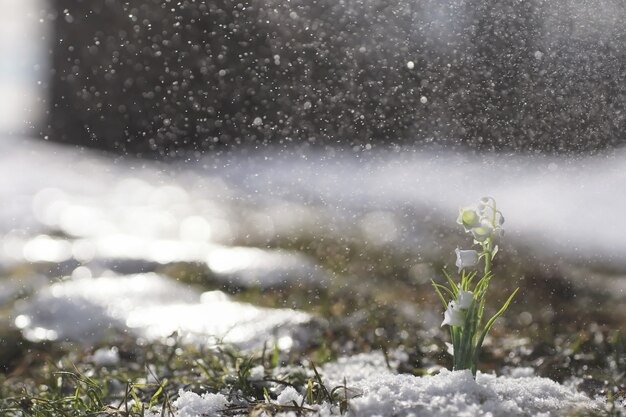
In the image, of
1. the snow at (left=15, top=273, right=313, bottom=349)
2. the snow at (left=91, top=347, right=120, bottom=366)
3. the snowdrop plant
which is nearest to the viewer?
the snowdrop plant

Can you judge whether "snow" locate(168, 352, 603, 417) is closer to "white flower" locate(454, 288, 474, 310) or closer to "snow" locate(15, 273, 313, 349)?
"white flower" locate(454, 288, 474, 310)

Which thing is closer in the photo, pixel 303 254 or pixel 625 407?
pixel 625 407

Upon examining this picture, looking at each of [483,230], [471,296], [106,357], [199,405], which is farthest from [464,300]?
[106,357]

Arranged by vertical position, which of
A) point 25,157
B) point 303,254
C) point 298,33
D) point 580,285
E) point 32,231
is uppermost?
point 298,33

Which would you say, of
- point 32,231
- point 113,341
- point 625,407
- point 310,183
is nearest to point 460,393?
point 625,407

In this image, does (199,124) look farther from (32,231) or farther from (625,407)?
(625,407)

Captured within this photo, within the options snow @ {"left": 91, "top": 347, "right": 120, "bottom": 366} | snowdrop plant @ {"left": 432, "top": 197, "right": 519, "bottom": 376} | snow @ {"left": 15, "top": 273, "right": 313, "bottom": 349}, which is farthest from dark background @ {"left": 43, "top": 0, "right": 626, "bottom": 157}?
snowdrop plant @ {"left": 432, "top": 197, "right": 519, "bottom": 376}

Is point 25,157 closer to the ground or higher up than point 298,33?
closer to the ground
